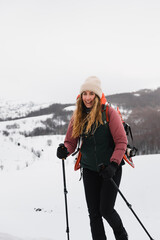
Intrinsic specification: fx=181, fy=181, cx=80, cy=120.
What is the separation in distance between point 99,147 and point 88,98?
0.62 m

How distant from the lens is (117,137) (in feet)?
6.74

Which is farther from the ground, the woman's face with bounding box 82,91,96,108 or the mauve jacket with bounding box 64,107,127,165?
the woman's face with bounding box 82,91,96,108

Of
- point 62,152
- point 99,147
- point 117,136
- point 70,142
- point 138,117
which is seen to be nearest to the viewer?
point 117,136

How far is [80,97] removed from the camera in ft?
7.80

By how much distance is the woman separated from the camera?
2.08m

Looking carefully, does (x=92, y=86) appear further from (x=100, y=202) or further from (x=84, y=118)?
(x=100, y=202)

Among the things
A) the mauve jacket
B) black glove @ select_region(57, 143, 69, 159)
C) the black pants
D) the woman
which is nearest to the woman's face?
the woman

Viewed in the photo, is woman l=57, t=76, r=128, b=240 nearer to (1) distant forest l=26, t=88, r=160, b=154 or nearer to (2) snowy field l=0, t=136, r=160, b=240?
(1) distant forest l=26, t=88, r=160, b=154

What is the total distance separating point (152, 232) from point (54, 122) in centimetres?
14995

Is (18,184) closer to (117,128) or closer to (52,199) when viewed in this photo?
(52,199)

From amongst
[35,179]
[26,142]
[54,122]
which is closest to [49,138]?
[26,142]

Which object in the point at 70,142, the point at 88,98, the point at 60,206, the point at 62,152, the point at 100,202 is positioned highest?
the point at 88,98

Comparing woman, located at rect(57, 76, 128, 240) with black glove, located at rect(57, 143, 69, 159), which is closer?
woman, located at rect(57, 76, 128, 240)

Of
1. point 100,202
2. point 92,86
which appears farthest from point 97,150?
point 92,86
